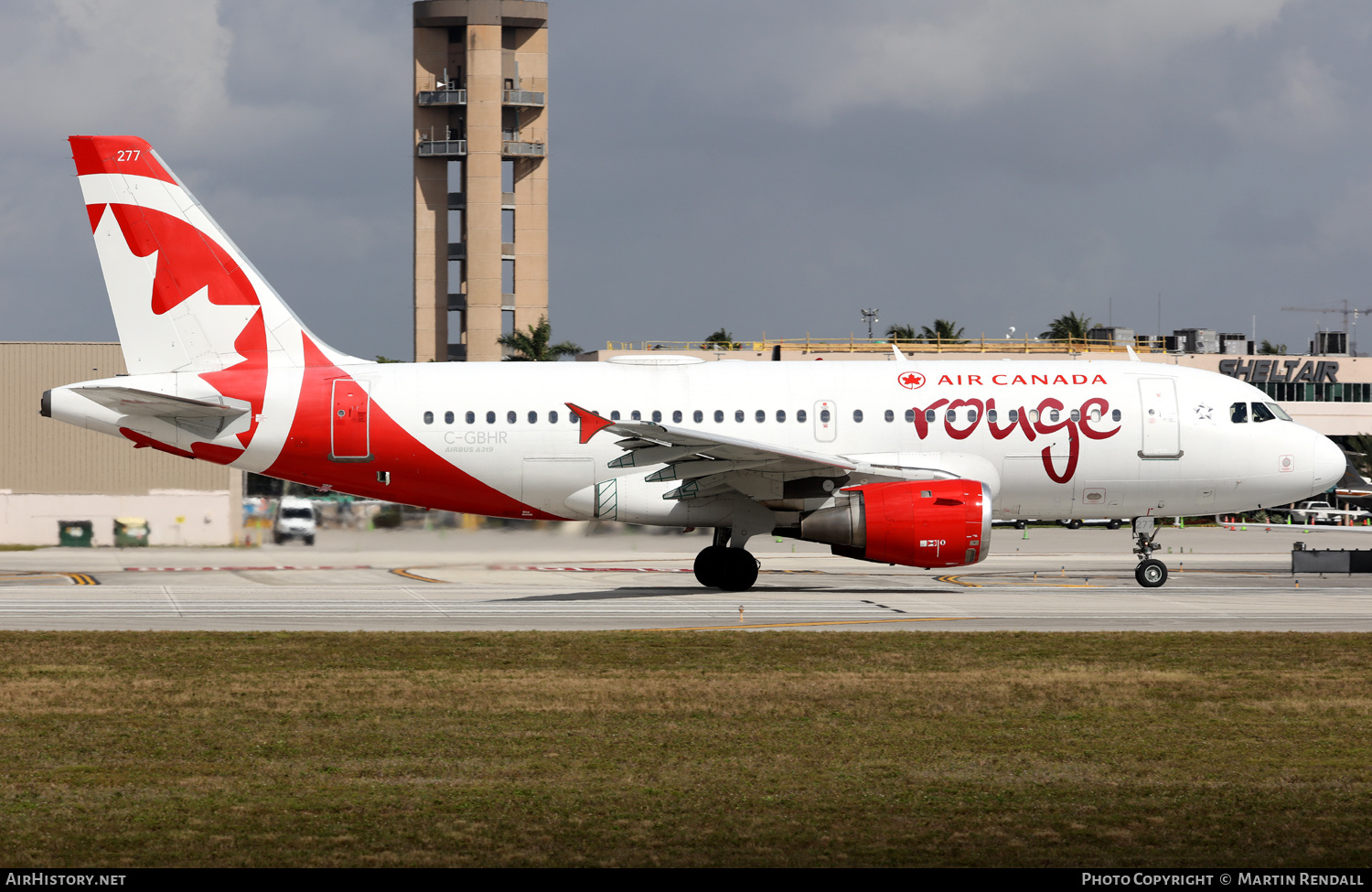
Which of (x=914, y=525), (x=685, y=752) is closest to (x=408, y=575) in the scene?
(x=914, y=525)

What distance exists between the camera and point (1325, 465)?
28.8 m

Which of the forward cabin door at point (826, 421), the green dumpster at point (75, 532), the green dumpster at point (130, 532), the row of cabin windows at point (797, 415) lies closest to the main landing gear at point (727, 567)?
the row of cabin windows at point (797, 415)

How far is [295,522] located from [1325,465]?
26.9m

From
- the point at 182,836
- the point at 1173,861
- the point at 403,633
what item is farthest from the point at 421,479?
the point at 1173,861

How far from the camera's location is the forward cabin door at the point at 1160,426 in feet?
92.4

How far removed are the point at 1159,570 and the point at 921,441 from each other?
6.07m

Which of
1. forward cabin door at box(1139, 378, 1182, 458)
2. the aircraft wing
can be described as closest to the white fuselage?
forward cabin door at box(1139, 378, 1182, 458)

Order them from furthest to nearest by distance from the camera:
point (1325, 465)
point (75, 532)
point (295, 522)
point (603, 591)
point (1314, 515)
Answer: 1. point (1314, 515)
2. point (75, 532)
3. point (295, 522)
4. point (1325, 465)
5. point (603, 591)

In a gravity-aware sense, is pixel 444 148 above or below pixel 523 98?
below

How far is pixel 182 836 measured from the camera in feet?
30.7

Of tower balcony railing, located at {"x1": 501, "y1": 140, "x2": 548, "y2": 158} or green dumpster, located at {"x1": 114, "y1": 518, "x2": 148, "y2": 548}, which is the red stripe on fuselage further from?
tower balcony railing, located at {"x1": 501, "y1": 140, "x2": 548, "y2": 158}

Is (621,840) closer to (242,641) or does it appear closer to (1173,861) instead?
(1173,861)

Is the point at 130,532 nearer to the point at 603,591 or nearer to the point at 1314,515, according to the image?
the point at 603,591

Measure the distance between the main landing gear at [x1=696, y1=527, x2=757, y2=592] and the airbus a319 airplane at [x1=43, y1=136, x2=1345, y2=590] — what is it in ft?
0.17
